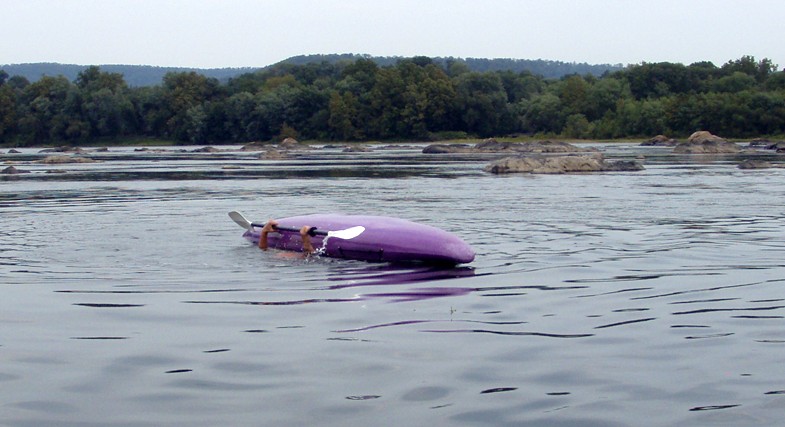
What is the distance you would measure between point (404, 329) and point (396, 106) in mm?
135646

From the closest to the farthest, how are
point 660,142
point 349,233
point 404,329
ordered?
1. point 404,329
2. point 349,233
3. point 660,142

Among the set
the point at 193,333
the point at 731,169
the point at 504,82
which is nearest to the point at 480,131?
the point at 504,82

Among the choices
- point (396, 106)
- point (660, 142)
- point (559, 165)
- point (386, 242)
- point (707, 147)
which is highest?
point (396, 106)

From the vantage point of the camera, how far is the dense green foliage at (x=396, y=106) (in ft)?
387

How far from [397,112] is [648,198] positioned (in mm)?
116427

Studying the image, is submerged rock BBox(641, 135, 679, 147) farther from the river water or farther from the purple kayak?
the purple kayak

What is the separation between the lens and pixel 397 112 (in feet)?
469

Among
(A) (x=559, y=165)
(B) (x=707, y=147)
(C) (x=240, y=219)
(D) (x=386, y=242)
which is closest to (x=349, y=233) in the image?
(D) (x=386, y=242)

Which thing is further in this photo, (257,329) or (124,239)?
(124,239)

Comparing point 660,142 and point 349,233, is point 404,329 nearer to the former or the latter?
point 349,233

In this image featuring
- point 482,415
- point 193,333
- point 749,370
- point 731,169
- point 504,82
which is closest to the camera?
point 482,415

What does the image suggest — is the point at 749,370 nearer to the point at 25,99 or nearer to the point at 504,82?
the point at 504,82

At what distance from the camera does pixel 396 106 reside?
14450 centimetres

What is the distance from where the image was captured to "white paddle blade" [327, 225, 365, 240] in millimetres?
15000
